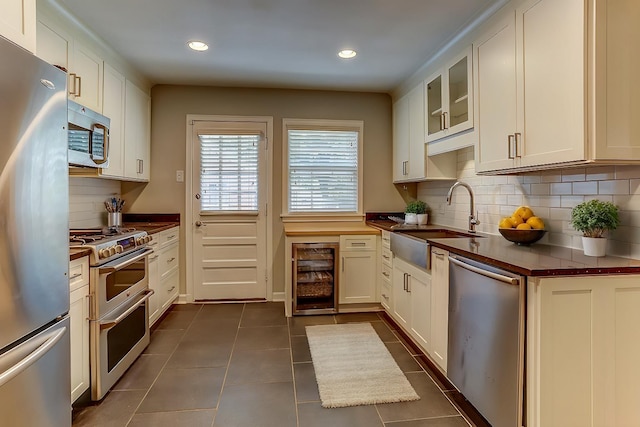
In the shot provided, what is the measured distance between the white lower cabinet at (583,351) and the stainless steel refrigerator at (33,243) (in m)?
1.95

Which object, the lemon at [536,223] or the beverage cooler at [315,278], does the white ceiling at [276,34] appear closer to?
the lemon at [536,223]

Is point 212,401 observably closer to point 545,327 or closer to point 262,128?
point 545,327

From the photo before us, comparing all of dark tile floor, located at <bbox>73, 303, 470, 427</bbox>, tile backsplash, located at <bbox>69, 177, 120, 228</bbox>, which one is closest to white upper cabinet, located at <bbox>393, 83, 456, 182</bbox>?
dark tile floor, located at <bbox>73, 303, 470, 427</bbox>

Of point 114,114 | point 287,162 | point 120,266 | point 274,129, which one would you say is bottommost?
point 120,266

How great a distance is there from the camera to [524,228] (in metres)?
2.09

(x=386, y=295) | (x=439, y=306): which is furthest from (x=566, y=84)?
(x=386, y=295)

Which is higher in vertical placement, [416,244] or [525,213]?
[525,213]

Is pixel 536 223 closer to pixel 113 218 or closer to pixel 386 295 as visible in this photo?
pixel 386 295

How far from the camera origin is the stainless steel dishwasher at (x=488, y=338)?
59.9 inches

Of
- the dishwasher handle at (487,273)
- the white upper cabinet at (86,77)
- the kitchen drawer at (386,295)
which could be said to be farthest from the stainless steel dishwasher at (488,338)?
the white upper cabinet at (86,77)

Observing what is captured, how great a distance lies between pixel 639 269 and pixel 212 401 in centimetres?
226

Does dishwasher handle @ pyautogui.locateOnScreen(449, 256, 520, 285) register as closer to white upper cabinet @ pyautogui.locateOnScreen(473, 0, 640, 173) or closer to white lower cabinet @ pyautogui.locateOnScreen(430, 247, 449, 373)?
white lower cabinet @ pyautogui.locateOnScreen(430, 247, 449, 373)

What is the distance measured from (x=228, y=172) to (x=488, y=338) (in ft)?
10.2

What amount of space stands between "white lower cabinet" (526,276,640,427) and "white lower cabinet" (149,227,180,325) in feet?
9.45
